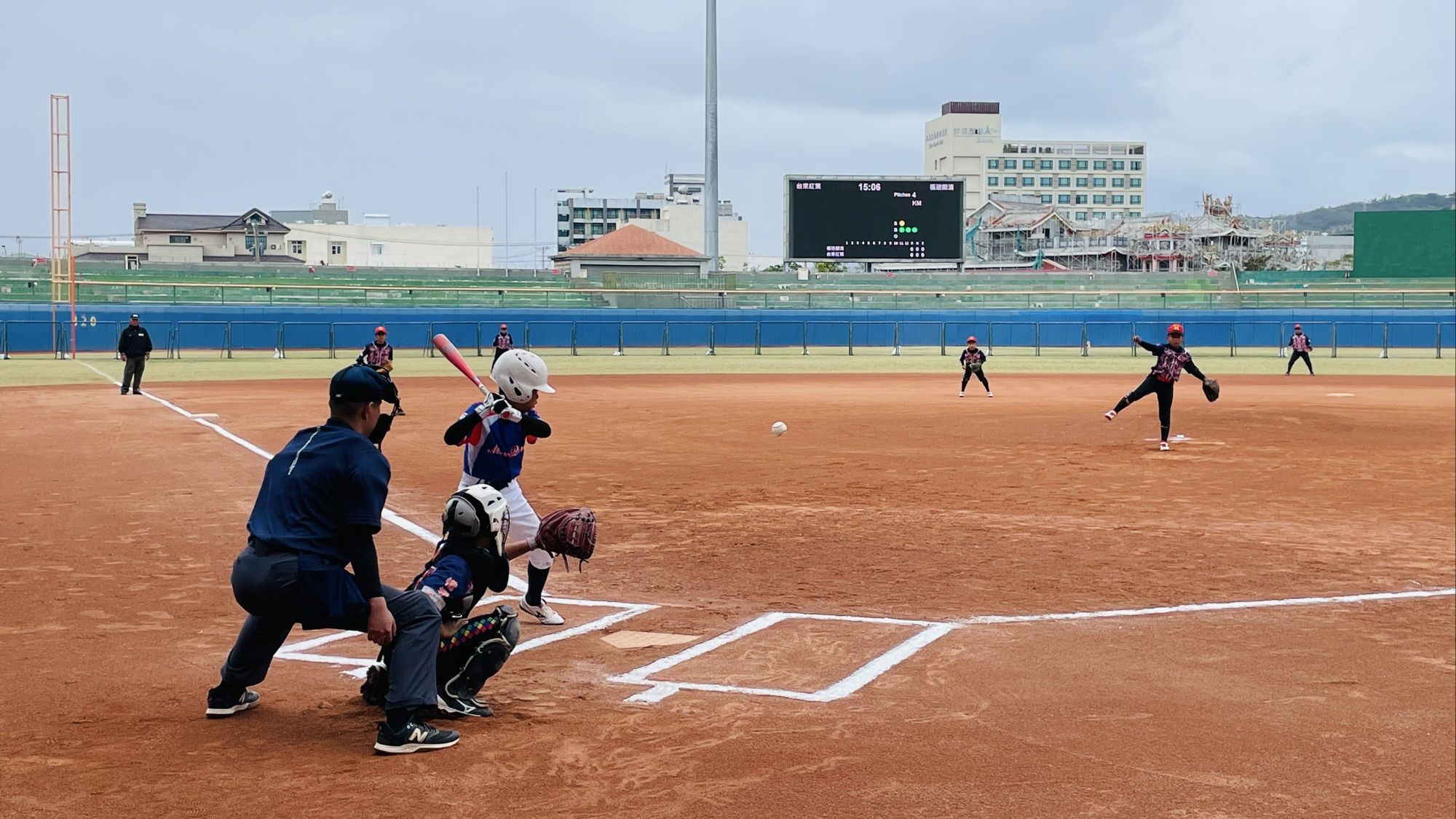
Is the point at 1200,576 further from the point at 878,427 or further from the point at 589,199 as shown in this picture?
the point at 589,199

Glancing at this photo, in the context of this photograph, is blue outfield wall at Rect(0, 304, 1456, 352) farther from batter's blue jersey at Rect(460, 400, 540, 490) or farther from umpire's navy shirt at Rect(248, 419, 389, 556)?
umpire's navy shirt at Rect(248, 419, 389, 556)

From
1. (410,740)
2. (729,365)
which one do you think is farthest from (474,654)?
(729,365)

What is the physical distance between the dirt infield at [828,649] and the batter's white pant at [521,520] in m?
0.50

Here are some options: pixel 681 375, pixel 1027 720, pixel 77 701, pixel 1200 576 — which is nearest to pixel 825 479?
pixel 1200 576

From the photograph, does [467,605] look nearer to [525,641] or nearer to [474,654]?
[474,654]

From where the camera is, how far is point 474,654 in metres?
6.63

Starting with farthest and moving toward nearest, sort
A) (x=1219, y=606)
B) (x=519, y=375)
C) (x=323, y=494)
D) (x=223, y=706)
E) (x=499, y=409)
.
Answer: (x=1219, y=606)
(x=519, y=375)
(x=499, y=409)
(x=223, y=706)
(x=323, y=494)

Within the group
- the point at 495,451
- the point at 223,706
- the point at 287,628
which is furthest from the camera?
the point at 495,451

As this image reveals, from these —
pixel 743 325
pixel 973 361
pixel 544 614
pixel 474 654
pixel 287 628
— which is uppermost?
pixel 743 325

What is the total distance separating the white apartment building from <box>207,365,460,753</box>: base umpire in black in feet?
567

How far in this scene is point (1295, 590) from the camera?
10523mm

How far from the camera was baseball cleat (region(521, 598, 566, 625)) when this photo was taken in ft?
29.3

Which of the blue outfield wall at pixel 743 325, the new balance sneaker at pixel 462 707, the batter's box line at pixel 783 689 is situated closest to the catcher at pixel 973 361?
the batter's box line at pixel 783 689

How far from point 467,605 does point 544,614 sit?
2211mm
